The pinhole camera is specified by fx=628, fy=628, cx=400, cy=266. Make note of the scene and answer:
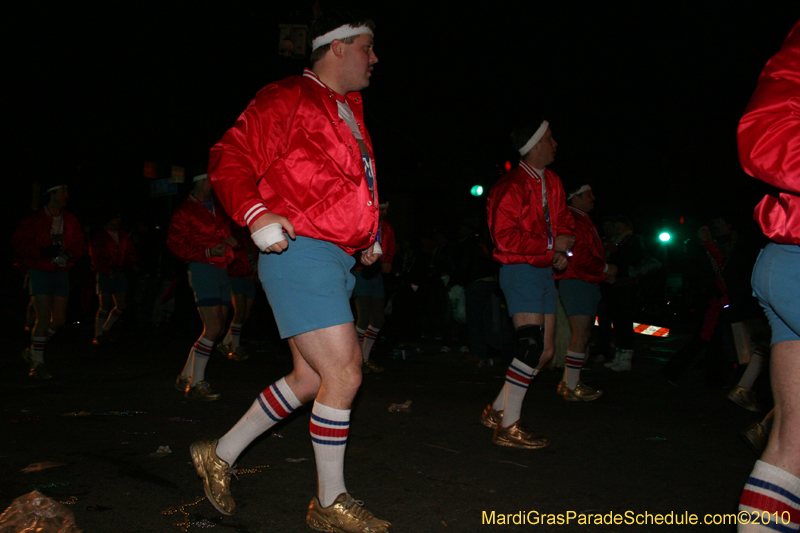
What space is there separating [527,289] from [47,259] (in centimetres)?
538

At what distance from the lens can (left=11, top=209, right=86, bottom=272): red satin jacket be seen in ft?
22.6

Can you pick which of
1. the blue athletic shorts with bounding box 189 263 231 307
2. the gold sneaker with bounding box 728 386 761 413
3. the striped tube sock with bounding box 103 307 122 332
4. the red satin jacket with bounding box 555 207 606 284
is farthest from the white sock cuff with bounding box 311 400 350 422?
the striped tube sock with bounding box 103 307 122 332

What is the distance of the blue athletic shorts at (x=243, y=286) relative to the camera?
27.9ft

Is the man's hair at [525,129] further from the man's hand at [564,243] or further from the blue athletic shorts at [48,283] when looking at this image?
the blue athletic shorts at [48,283]

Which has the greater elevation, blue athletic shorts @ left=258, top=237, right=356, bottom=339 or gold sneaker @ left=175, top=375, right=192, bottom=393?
blue athletic shorts @ left=258, top=237, right=356, bottom=339

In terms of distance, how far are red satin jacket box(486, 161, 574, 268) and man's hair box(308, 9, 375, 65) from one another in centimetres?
185

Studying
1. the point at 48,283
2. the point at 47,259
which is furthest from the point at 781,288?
the point at 48,283

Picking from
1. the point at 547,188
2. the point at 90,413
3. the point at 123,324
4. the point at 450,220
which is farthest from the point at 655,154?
the point at 90,413

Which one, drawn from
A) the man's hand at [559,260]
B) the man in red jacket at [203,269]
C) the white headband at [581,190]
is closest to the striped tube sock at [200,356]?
the man in red jacket at [203,269]

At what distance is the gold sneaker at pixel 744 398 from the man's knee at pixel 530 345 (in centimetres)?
255

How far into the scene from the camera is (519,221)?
448 cm

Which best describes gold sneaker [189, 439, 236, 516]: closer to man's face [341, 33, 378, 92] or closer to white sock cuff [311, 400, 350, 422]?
white sock cuff [311, 400, 350, 422]

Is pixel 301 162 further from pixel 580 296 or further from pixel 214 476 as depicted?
pixel 580 296

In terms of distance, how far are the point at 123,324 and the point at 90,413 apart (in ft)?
30.7
